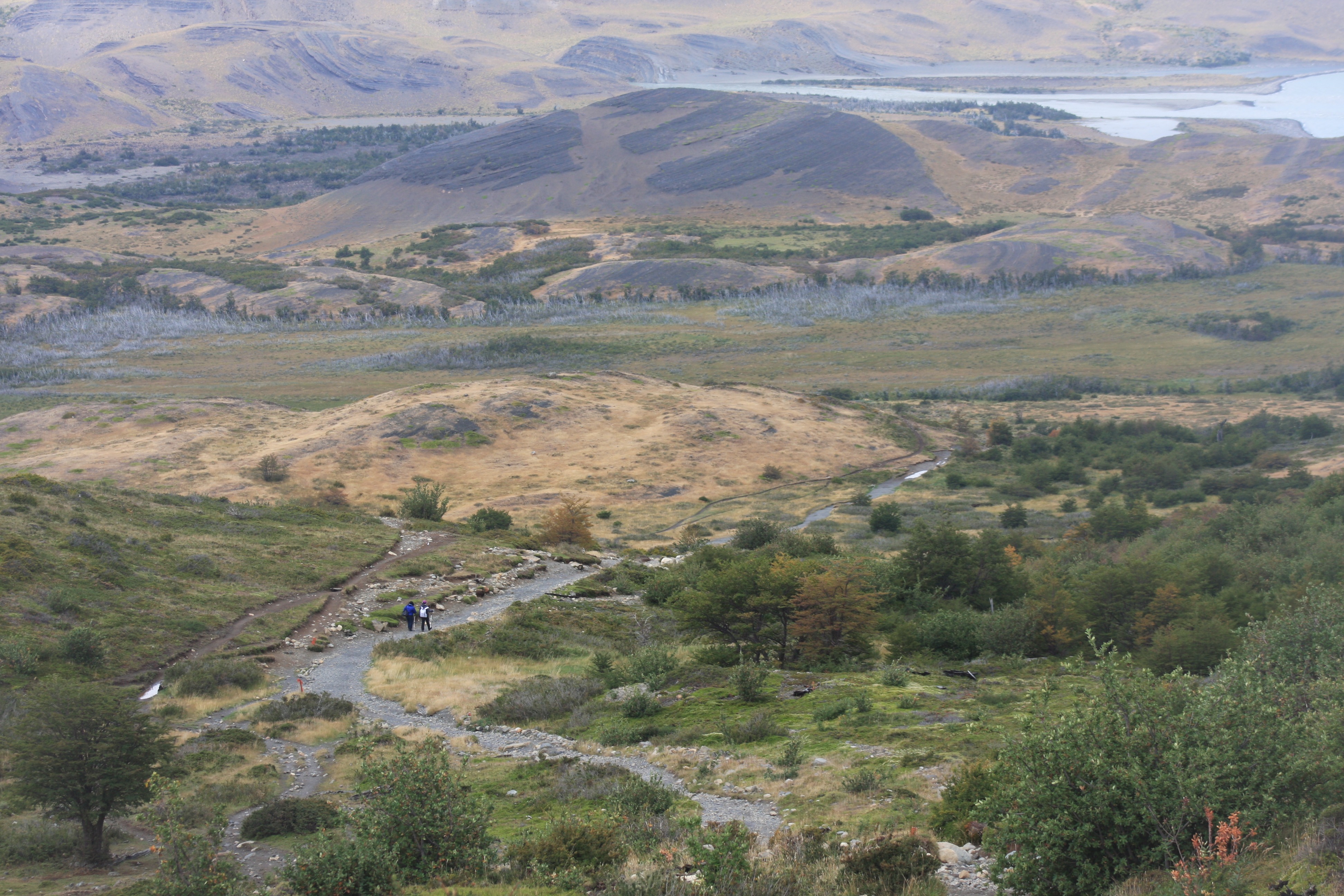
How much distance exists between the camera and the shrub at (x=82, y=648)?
19656 mm

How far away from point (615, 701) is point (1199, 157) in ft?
552

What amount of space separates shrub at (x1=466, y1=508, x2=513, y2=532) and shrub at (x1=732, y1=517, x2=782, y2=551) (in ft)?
36.8

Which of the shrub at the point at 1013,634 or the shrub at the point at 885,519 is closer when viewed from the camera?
the shrub at the point at 1013,634

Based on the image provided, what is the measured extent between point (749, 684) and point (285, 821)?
28.5ft

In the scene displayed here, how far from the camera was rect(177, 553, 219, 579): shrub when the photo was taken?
27188 millimetres

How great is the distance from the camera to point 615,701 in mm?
19281

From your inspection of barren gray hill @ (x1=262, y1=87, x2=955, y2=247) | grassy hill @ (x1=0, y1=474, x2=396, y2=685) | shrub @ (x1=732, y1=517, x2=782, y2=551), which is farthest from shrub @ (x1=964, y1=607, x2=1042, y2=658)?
barren gray hill @ (x1=262, y1=87, x2=955, y2=247)

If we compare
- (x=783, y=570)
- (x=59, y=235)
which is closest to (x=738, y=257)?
(x=59, y=235)

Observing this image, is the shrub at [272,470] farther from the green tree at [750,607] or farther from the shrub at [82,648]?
the green tree at [750,607]

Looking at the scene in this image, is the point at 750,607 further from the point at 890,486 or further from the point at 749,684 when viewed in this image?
the point at 890,486

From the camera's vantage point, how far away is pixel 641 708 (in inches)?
709

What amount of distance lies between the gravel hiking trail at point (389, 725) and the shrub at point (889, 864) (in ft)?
5.68

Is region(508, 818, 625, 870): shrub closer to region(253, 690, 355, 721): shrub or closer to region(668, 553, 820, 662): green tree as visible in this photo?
region(253, 690, 355, 721): shrub

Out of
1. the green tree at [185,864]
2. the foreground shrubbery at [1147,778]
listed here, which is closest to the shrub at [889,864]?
the foreground shrubbery at [1147,778]
